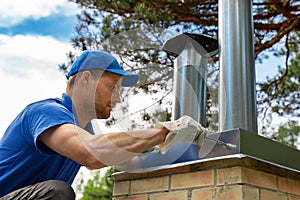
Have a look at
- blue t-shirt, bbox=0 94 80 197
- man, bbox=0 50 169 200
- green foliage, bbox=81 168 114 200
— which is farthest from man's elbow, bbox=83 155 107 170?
green foliage, bbox=81 168 114 200

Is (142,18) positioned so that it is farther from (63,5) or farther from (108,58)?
(108,58)

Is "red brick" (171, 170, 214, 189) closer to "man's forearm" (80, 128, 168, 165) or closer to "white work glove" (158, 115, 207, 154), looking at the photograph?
"white work glove" (158, 115, 207, 154)

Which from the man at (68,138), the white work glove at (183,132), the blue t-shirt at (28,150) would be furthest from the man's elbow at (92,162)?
the white work glove at (183,132)

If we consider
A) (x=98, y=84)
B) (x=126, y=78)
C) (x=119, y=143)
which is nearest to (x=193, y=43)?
(x=126, y=78)

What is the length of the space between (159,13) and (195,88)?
1.97 m

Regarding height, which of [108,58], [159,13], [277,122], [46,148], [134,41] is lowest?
[46,148]

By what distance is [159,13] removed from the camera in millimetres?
3842

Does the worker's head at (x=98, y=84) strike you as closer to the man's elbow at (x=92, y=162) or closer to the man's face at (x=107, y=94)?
the man's face at (x=107, y=94)

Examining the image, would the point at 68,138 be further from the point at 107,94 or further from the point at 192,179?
the point at 192,179

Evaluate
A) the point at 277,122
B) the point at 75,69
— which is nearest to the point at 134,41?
the point at 75,69

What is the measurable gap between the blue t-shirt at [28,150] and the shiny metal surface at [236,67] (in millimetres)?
712

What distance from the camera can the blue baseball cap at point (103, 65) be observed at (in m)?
1.78

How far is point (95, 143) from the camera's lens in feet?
4.82

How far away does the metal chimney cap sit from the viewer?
207 cm
